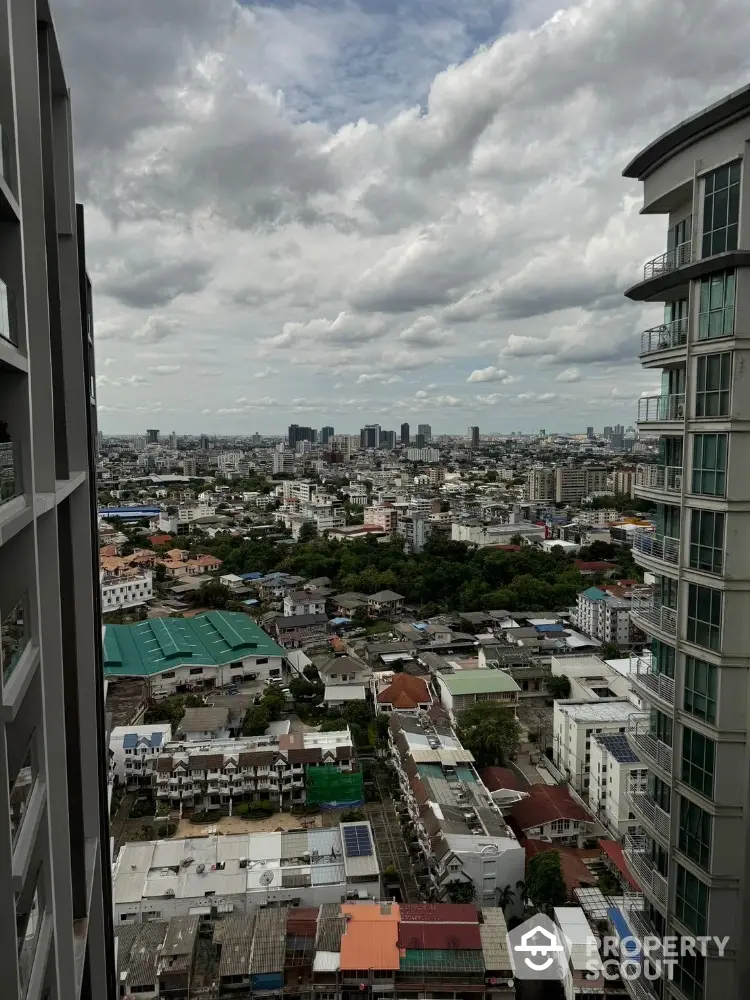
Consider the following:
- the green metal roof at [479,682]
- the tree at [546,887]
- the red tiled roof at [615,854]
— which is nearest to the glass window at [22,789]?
the tree at [546,887]

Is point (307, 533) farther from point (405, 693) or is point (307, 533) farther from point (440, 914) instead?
point (440, 914)

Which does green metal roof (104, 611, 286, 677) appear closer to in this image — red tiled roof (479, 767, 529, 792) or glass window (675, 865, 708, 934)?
red tiled roof (479, 767, 529, 792)

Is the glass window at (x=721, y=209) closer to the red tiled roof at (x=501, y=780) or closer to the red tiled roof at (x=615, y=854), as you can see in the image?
the red tiled roof at (x=615, y=854)

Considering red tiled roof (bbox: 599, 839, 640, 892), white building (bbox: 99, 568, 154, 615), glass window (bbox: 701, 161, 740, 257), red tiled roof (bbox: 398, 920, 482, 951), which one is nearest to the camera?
glass window (bbox: 701, 161, 740, 257)

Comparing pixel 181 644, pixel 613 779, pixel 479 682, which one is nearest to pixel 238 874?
pixel 613 779

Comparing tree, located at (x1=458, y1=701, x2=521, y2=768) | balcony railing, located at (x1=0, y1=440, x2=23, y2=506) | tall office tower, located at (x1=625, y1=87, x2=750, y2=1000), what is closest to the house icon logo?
tree, located at (x1=458, y1=701, x2=521, y2=768)

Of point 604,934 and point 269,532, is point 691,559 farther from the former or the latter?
point 269,532
